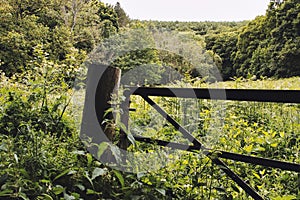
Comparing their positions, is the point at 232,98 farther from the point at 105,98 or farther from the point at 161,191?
the point at 105,98

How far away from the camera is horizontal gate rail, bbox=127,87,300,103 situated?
78 centimetres

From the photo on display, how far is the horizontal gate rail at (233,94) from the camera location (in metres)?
0.78

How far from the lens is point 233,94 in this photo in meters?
0.91

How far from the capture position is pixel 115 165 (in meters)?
1.00

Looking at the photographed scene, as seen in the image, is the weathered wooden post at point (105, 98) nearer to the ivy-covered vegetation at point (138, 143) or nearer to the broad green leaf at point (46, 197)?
the ivy-covered vegetation at point (138, 143)

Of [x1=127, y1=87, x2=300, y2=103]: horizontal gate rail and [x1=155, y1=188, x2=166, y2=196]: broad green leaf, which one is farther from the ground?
[x1=127, y1=87, x2=300, y2=103]: horizontal gate rail

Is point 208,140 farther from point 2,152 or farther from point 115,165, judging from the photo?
point 2,152

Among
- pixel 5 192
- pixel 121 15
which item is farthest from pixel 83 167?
pixel 121 15

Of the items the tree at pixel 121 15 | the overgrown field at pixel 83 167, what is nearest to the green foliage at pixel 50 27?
the tree at pixel 121 15

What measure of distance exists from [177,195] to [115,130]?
34 cm

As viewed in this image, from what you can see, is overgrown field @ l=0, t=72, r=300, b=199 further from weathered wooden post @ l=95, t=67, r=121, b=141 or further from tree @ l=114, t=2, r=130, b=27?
tree @ l=114, t=2, r=130, b=27

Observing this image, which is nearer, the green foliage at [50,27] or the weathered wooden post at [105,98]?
the weathered wooden post at [105,98]

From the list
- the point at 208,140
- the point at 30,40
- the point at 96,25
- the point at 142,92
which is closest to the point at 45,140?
the point at 142,92

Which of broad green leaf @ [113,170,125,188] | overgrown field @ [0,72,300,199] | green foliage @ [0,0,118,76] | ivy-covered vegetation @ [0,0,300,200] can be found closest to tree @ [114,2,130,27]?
green foliage @ [0,0,118,76]
